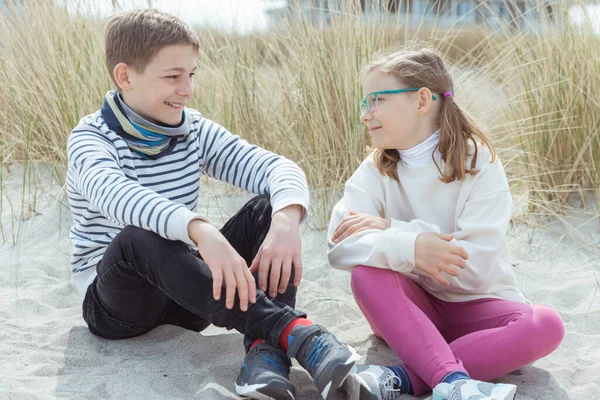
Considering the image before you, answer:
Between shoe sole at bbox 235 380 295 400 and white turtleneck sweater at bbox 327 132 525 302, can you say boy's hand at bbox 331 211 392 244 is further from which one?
shoe sole at bbox 235 380 295 400

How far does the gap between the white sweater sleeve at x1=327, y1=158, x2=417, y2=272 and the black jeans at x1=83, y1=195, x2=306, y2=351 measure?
0.66 feet

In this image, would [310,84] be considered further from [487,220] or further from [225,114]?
[487,220]

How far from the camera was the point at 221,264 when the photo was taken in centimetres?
196

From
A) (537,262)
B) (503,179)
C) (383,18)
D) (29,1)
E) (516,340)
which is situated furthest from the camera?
(29,1)

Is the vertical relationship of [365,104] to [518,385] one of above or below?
above

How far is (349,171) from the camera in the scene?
384 cm

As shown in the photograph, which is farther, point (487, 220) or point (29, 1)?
point (29, 1)

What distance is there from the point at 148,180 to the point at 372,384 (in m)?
0.93

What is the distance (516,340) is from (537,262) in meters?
1.38

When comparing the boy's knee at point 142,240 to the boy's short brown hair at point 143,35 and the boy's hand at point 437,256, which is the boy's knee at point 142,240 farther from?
the boy's hand at point 437,256

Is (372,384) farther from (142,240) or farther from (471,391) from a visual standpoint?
(142,240)


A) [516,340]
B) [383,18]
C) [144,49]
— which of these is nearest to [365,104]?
[144,49]

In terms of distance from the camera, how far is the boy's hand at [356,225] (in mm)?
2318

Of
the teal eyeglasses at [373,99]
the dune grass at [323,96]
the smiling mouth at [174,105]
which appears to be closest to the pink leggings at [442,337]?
the teal eyeglasses at [373,99]
